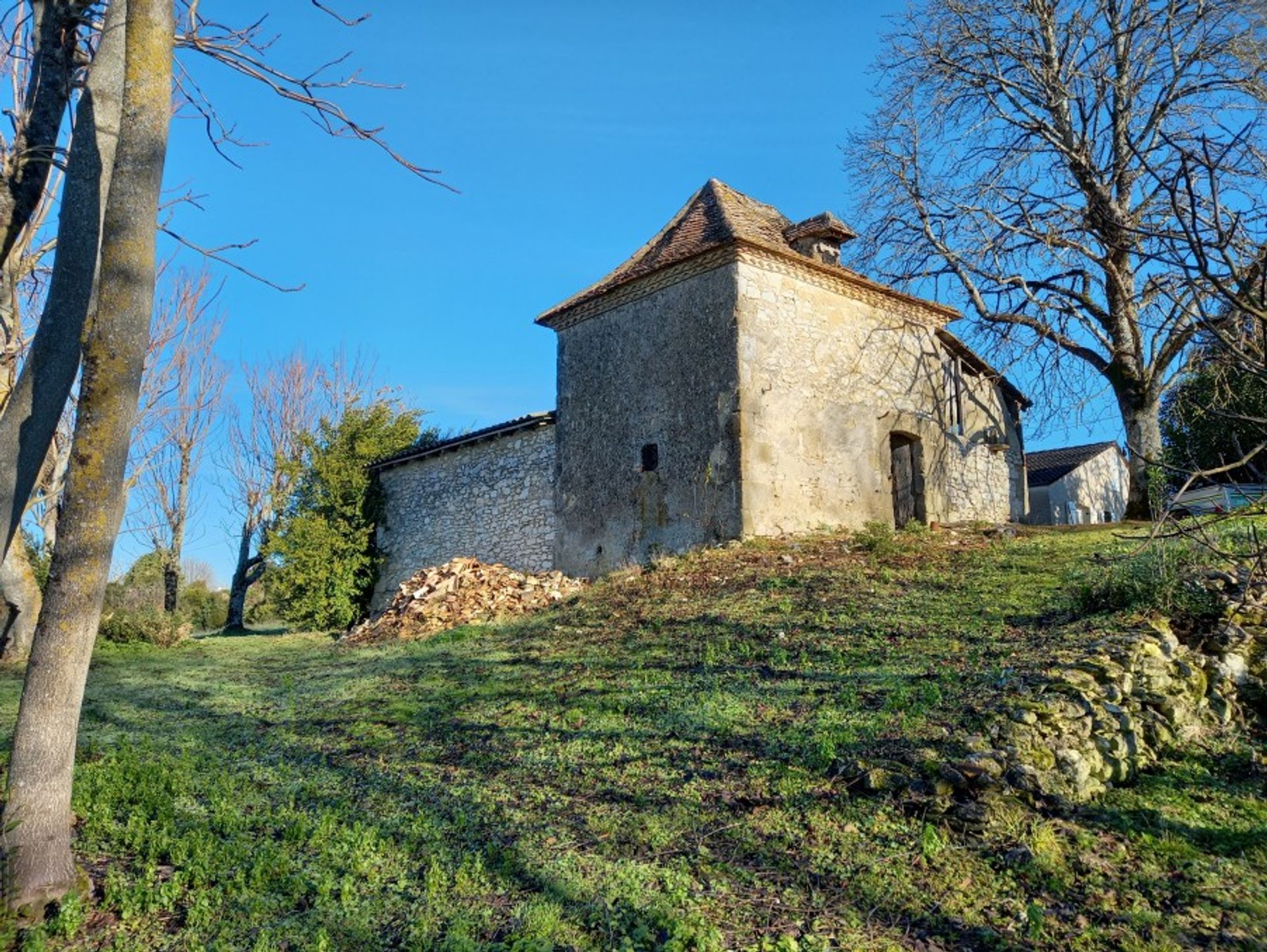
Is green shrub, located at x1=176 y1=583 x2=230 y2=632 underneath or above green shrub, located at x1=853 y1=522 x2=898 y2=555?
underneath

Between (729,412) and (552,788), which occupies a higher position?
(729,412)

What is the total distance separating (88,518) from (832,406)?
1183 cm

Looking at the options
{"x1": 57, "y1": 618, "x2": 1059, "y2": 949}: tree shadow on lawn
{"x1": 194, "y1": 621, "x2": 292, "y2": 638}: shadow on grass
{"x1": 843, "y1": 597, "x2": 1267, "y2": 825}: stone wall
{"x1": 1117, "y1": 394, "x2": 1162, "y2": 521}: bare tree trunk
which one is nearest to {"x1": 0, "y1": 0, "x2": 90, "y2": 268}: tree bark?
{"x1": 57, "y1": 618, "x2": 1059, "y2": 949}: tree shadow on lawn

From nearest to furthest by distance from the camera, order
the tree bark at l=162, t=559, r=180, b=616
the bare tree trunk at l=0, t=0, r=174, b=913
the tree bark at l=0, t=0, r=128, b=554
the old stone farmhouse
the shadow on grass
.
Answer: the bare tree trunk at l=0, t=0, r=174, b=913, the tree bark at l=0, t=0, r=128, b=554, the old stone farmhouse, the shadow on grass, the tree bark at l=162, t=559, r=180, b=616

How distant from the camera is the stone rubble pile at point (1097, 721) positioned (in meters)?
5.02

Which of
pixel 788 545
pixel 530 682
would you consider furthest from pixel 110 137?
pixel 788 545

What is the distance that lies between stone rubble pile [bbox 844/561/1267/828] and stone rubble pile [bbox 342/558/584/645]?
27.6 feet

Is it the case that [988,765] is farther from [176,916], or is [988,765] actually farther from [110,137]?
[110,137]

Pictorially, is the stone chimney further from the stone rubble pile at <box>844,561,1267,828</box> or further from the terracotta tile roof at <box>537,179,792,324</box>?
the stone rubble pile at <box>844,561,1267,828</box>

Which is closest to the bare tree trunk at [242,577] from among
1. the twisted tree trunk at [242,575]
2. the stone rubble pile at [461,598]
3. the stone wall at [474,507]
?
the twisted tree trunk at [242,575]

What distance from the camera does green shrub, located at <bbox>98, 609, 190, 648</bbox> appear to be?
14320mm

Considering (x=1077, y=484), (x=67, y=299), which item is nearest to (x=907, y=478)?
(x=67, y=299)

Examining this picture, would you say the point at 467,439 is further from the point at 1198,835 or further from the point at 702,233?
the point at 1198,835

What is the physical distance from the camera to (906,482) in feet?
51.6
